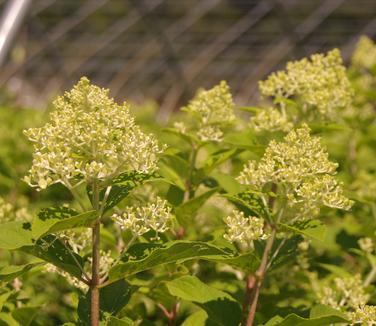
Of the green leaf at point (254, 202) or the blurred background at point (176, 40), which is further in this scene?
the blurred background at point (176, 40)

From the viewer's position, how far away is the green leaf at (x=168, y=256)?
143 centimetres

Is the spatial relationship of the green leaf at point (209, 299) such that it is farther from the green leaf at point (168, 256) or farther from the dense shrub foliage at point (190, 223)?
the green leaf at point (168, 256)

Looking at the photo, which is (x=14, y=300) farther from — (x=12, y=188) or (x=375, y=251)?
(x=12, y=188)

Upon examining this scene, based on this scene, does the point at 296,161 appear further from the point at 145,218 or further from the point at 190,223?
the point at 190,223

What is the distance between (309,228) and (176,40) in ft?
41.0

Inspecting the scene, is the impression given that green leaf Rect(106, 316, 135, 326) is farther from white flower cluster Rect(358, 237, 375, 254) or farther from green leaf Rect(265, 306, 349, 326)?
white flower cluster Rect(358, 237, 375, 254)

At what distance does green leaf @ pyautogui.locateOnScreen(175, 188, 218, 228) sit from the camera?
6.06 feet

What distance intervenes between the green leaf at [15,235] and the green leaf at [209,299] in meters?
0.33

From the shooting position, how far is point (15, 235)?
1.48 meters

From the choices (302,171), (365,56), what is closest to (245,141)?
(302,171)

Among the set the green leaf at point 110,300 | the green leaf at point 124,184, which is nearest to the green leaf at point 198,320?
the green leaf at point 110,300

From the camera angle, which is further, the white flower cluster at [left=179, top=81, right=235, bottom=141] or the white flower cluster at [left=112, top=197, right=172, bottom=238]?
the white flower cluster at [left=179, top=81, right=235, bottom=141]

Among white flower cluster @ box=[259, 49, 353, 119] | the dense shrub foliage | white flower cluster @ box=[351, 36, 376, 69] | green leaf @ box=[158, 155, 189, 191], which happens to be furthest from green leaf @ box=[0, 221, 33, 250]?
white flower cluster @ box=[351, 36, 376, 69]

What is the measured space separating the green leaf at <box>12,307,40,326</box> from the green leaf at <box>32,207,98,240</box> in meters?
0.32
